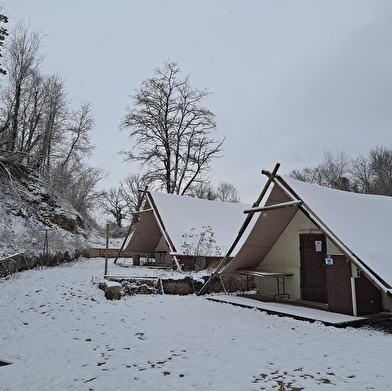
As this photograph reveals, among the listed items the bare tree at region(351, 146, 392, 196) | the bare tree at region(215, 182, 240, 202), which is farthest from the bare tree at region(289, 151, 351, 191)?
the bare tree at region(215, 182, 240, 202)

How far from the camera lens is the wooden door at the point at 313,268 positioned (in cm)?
866

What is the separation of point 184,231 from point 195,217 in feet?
4.72

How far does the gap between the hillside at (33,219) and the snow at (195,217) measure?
4898 millimetres

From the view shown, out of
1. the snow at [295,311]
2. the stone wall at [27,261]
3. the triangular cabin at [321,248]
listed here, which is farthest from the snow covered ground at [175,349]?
the stone wall at [27,261]

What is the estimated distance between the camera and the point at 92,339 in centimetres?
591

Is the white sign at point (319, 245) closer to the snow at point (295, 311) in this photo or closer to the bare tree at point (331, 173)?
the snow at point (295, 311)

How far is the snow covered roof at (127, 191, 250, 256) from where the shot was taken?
13.1m

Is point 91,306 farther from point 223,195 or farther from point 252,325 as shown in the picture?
point 223,195

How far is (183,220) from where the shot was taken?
13750mm

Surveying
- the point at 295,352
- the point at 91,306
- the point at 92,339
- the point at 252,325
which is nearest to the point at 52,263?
the point at 91,306

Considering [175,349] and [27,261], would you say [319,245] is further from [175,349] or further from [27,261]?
[27,261]

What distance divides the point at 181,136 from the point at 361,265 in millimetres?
19633

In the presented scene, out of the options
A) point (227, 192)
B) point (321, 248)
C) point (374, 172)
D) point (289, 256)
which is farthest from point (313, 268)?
point (227, 192)

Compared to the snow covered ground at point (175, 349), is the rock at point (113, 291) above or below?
above
